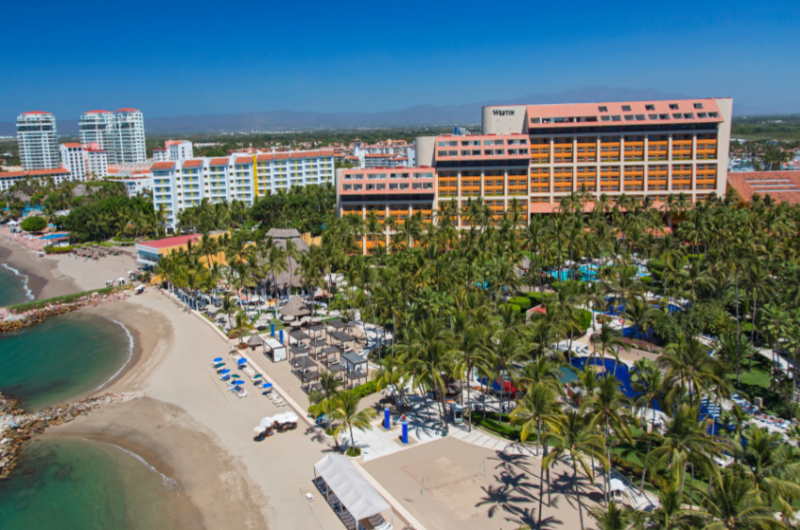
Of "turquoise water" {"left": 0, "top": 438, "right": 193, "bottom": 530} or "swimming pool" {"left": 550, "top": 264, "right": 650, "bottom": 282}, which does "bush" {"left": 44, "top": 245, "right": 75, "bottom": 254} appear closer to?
"turquoise water" {"left": 0, "top": 438, "right": 193, "bottom": 530}

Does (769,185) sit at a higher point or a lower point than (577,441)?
higher

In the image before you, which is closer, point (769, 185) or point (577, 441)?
point (577, 441)

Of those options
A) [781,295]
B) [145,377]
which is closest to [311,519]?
[145,377]

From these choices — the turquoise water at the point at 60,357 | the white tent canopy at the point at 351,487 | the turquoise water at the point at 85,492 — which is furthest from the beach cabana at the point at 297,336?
the white tent canopy at the point at 351,487

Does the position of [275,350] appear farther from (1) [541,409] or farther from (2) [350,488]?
(1) [541,409]

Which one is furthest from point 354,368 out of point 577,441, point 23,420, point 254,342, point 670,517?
point 670,517

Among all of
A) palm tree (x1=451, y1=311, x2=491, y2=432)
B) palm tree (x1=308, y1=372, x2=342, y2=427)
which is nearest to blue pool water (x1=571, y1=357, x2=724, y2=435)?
palm tree (x1=451, y1=311, x2=491, y2=432)

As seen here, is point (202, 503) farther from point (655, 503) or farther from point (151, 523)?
point (655, 503)
